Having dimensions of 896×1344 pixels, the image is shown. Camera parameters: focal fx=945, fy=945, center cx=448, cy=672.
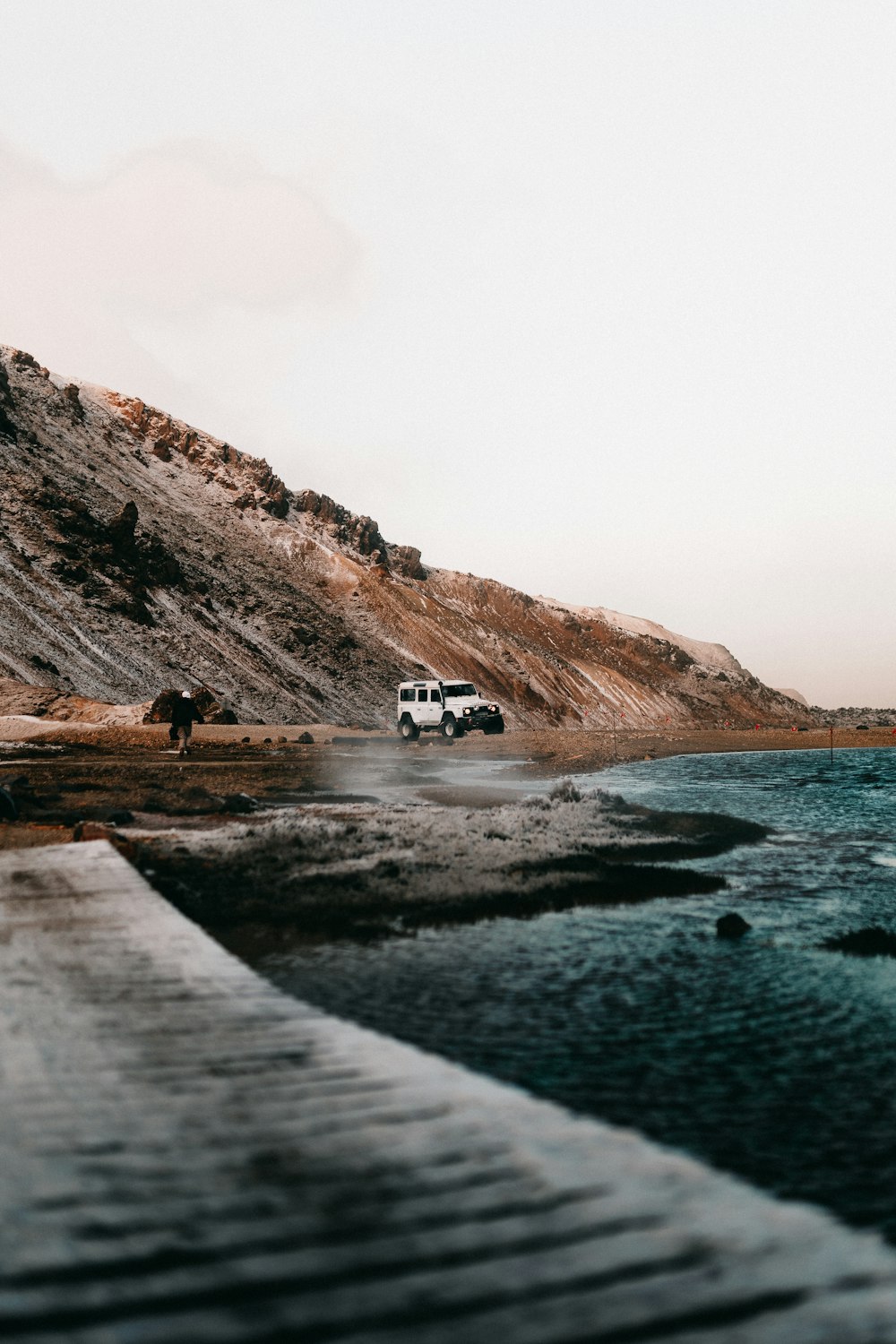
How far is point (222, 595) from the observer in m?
81.5

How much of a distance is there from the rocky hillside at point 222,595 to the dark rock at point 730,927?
50.3 meters

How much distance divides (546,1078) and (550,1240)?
9.03ft

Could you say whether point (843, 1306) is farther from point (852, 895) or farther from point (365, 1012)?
point (852, 895)

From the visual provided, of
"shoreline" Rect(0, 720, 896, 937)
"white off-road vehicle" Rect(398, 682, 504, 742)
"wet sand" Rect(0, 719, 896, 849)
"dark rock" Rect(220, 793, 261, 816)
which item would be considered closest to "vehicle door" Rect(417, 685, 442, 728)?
"white off-road vehicle" Rect(398, 682, 504, 742)

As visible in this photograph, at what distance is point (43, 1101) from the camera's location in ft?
14.8

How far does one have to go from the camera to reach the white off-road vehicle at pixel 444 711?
43438mm

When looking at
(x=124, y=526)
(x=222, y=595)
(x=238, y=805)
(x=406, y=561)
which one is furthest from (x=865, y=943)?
(x=406, y=561)

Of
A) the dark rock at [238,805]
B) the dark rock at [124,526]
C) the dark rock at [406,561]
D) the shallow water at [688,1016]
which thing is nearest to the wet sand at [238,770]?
the dark rock at [238,805]

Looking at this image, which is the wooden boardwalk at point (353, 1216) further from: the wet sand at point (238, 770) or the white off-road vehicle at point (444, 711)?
the white off-road vehicle at point (444, 711)

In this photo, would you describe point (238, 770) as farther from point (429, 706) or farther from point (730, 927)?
point (730, 927)

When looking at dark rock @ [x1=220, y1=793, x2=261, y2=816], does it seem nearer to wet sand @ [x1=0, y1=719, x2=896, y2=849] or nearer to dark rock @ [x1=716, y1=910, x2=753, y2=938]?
wet sand @ [x1=0, y1=719, x2=896, y2=849]

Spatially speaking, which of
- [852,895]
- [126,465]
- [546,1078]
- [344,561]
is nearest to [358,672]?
[344,561]

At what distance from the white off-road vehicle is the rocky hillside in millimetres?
21816

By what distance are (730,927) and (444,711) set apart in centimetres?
3378
